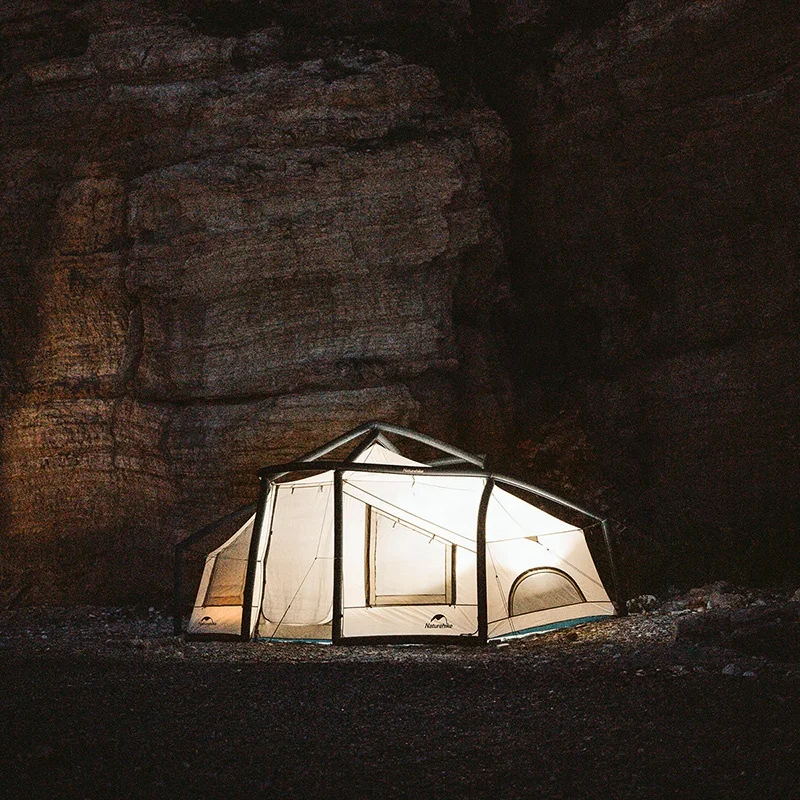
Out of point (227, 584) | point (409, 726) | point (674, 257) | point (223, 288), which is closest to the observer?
point (409, 726)

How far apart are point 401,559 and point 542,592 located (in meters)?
1.50

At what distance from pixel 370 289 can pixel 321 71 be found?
3715 millimetres

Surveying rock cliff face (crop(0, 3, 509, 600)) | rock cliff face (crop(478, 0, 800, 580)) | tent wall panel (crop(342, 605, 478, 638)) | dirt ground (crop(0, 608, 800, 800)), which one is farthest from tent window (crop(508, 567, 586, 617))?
rock cliff face (crop(0, 3, 509, 600))

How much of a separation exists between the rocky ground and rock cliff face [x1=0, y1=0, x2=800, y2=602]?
5490 millimetres

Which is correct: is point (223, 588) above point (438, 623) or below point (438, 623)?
above

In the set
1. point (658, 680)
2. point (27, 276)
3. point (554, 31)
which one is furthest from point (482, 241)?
point (658, 680)

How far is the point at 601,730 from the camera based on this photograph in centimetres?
438

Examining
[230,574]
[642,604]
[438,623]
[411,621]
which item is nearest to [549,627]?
[438,623]

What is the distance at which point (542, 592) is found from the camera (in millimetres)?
8578

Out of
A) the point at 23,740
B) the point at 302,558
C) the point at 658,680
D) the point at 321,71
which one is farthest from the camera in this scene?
the point at 321,71

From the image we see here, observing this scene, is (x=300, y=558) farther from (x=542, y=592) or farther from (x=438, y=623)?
(x=542, y=592)

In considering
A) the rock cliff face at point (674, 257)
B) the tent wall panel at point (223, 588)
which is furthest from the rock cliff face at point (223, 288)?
the tent wall panel at point (223, 588)

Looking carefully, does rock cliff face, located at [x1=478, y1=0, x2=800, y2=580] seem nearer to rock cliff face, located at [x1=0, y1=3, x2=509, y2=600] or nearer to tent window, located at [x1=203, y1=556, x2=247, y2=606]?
rock cliff face, located at [x1=0, y1=3, x2=509, y2=600]

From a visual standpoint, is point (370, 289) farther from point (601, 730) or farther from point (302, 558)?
point (601, 730)
